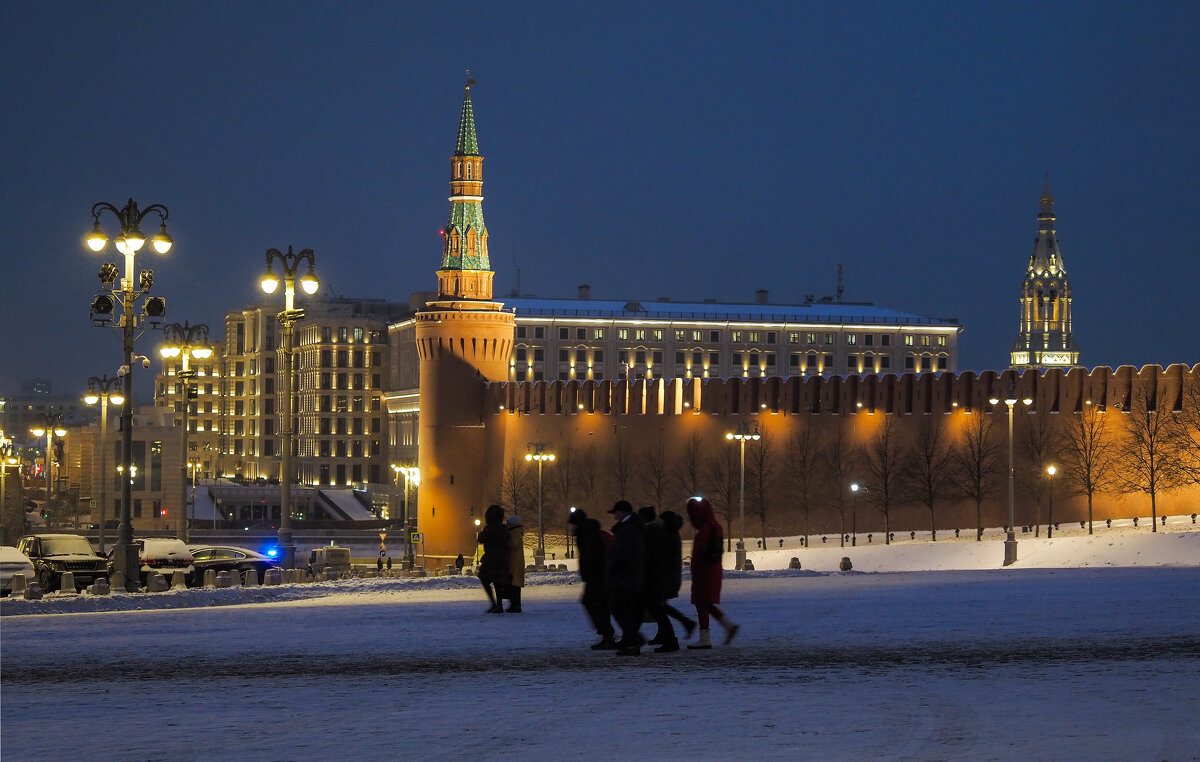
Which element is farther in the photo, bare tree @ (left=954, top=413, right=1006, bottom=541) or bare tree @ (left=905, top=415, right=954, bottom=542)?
bare tree @ (left=905, top=415, right=954, bottom=542)

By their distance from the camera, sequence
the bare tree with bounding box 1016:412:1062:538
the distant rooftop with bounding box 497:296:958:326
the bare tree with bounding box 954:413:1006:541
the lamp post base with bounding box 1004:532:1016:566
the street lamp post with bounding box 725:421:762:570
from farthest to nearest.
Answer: the distant rooftop with bounding box 497:296:958:326
the bare tree with bounding box 954:413:1006:541
the bare tree with bounding box 1016:412:1062:538
the street lamp post with bounding box 725:421:762:570
the lamp post base with bounding box 1004:532:1016:566

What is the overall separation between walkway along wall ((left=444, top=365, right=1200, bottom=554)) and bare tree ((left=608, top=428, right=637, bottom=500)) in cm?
4

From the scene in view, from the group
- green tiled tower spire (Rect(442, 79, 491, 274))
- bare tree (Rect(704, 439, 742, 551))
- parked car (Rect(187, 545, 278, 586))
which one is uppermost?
green tiled tower spire (Rect(442, 79, 491, 274))

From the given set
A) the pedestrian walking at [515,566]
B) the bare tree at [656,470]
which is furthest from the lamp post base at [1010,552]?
the bare tree at [656,470]

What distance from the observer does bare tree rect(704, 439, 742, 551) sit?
50.5 meters

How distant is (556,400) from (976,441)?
1803cm

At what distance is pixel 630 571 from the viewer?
37.7 ft

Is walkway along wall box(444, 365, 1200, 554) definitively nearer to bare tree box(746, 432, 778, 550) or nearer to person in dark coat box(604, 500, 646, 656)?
bare tree box(746, 432, 778, 550)

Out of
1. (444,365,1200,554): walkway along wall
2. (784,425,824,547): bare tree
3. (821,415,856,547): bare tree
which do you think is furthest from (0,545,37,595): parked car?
(784,425,824,547): bare tree

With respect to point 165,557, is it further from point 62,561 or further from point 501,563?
point 501,563

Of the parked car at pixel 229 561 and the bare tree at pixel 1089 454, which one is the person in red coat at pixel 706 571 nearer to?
the parked car at pixel 229 561

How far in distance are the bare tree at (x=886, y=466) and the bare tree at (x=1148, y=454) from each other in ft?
20.0

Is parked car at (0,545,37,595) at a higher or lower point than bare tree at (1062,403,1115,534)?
lower

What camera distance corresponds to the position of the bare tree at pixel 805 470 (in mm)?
49156
